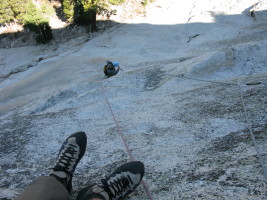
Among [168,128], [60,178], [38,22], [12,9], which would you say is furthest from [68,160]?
[12,9]

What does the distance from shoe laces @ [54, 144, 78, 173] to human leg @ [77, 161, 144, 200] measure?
0.35 meters

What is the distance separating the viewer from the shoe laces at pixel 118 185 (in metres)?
2.13

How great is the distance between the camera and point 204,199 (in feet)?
6.83

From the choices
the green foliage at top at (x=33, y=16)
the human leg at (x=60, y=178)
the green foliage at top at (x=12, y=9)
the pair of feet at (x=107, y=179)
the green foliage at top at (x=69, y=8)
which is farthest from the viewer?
the green foliage at top at (x=69, y=8)

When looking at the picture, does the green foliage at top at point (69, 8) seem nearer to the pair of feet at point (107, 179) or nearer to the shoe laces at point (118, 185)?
the pair of feet at point (107, 179)

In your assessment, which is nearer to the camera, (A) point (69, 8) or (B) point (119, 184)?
(B) point (119, 184)

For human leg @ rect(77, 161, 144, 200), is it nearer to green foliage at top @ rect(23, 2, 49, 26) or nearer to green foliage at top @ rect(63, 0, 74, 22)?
green foliage at top @ rect(23, 2, 49, 26)

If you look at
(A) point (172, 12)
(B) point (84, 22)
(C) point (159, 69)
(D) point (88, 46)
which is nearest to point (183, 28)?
Result: (A) point (172, 12)

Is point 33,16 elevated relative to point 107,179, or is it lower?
elevated

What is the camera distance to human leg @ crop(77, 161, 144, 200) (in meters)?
2.11

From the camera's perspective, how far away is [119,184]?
2.16m

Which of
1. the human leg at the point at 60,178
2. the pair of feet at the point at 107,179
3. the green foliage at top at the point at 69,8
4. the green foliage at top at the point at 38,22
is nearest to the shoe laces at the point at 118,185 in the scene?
the pair of feet at the point at 107,179

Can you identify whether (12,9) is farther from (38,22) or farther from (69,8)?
(69,8)

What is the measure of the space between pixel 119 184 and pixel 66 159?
24.0 inches
